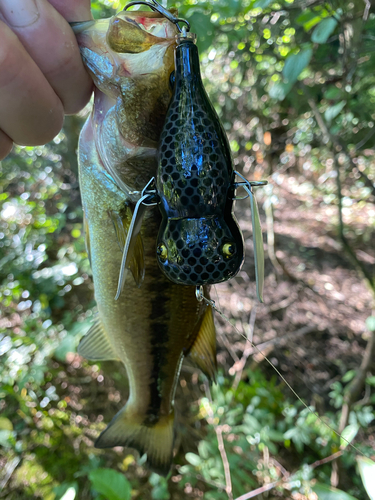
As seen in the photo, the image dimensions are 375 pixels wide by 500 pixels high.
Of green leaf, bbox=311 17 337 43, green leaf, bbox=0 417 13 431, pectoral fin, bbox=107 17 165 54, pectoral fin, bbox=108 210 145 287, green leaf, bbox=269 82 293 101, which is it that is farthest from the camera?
green leaf, bbox=0 417 13 431

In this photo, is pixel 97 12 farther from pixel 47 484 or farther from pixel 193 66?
pixel 47 484

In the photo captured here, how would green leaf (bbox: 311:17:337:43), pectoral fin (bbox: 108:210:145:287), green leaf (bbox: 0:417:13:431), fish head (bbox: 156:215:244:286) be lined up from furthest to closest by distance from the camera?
green leaf (bbox: 0:417:13:431), green leaf (bbox: 311:17:337:43), pectoral fin (bbox: 108:210:145:287), fish head (bbox: 156:215:244:286)

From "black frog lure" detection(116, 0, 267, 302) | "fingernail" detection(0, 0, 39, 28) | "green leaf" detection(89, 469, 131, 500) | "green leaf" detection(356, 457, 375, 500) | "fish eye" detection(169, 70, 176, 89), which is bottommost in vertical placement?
"green leaf" detection(89, 469, 131, 500)

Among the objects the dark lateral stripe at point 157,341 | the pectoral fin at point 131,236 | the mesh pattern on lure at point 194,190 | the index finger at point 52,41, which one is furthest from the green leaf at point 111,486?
the index finger at point 52,41

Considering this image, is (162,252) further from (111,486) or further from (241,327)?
(241,327)

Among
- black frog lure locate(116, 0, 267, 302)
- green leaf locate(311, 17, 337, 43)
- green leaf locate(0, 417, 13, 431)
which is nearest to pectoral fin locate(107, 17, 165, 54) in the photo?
black frog lure locate(116, 0, 267, 302)

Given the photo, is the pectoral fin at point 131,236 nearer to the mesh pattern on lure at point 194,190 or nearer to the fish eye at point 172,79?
the mesh pattern on lure at point 194,190

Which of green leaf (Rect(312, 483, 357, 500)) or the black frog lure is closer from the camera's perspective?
the black frog lure

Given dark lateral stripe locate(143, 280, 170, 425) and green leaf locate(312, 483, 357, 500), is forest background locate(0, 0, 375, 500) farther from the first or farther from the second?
green leaf locate(312, 483, 357, 500)
